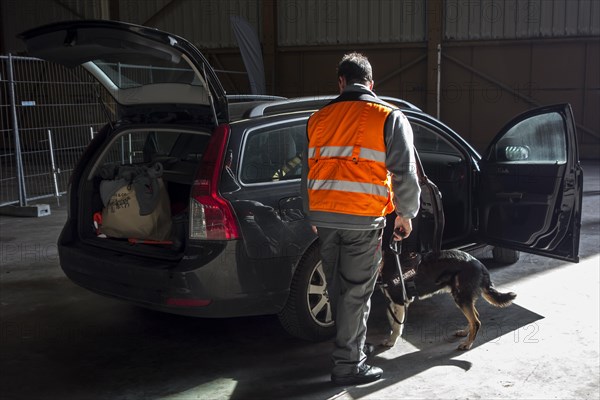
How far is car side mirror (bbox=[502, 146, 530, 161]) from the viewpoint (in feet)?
15.8

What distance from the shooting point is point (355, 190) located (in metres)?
3.30

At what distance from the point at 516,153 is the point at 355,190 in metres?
2.11

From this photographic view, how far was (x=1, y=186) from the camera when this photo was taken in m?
12.0

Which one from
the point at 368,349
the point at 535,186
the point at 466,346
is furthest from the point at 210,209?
the point at 535,186

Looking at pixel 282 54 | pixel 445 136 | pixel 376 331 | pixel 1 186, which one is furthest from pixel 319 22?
pixel 376 331

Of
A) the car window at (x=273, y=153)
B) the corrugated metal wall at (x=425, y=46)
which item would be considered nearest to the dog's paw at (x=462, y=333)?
the car window at (x=273, y=153)

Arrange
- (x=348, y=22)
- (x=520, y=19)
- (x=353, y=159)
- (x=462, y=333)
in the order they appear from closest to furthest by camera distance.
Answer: (x=353, y=159) < (x=462, y=333) < (x=520, y=19) < (x=348, y=22)

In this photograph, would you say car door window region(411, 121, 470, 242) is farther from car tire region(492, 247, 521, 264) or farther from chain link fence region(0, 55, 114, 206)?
chain link fence region(0, 55, 114, 206)

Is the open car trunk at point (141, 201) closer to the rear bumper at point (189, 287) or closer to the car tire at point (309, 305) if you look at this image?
the rear bumper at point (189, 287)

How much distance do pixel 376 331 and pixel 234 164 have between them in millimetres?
1569

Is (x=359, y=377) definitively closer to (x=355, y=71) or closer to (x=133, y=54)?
(x=355, y=71)

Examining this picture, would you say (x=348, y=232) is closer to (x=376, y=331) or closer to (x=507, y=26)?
(x=376, y=331)

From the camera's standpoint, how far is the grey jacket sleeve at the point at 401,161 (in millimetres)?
3287

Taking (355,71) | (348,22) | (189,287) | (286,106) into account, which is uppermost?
(348,22)
